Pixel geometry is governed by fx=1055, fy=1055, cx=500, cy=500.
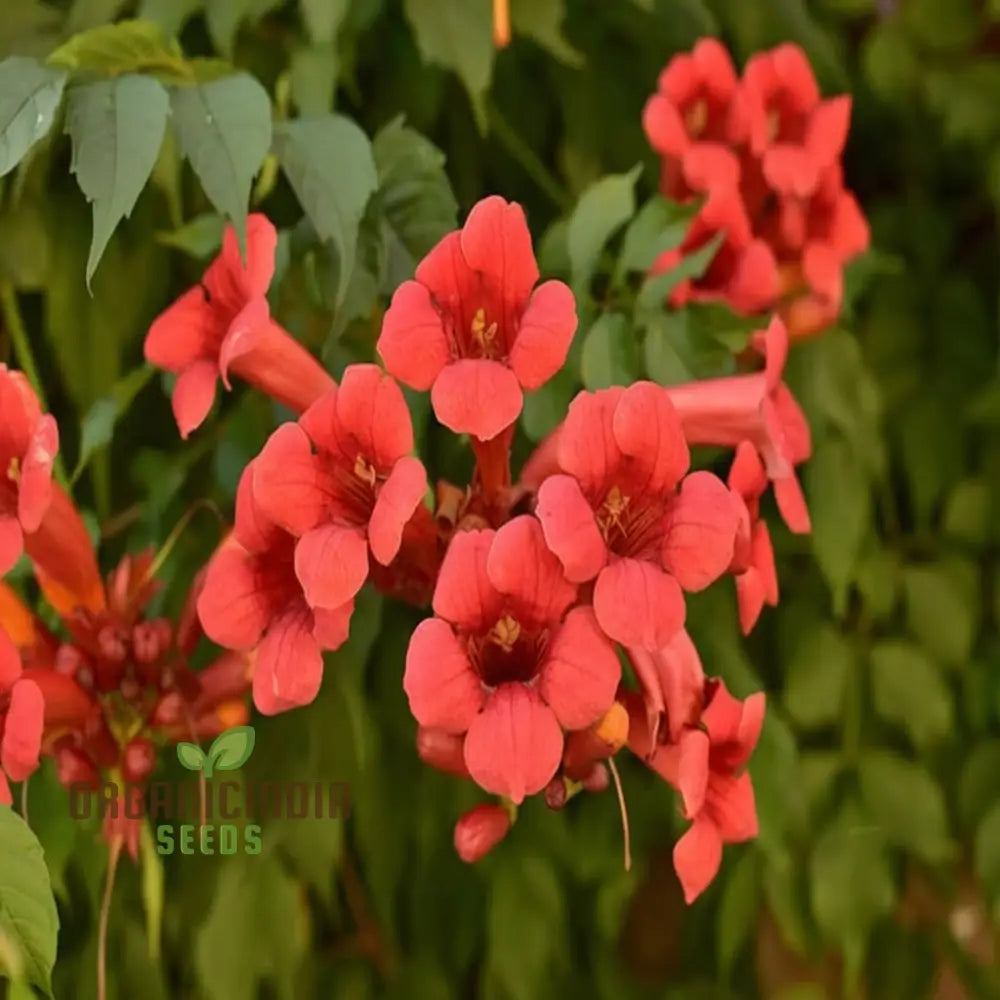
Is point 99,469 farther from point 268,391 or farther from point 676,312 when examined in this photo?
point 676,312

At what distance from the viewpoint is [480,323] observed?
464 mm

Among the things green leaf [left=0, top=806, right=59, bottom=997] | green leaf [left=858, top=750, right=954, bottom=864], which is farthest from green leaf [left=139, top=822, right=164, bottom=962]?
green leaf [left=858, top=750, right=954, bottom=864]

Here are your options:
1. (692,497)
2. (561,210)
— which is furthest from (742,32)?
(692,497)

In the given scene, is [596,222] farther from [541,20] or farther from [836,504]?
[836,504]

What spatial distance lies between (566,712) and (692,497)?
0.33ft

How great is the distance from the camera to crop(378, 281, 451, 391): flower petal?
0.44 metres

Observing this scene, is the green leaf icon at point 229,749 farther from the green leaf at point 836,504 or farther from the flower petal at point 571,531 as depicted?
the green leaf at point 836,504

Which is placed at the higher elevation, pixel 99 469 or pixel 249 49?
pixel 249 49

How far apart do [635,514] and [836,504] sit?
1.23 feet

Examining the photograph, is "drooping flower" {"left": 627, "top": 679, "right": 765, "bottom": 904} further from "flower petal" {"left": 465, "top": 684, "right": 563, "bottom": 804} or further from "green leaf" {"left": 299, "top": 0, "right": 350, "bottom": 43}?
"green leaf" {"left": 299, "top": 0, "right": 350, "bottom": 43}

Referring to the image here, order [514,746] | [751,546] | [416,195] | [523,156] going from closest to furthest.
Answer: [514,746] < [751,546] < [416,195] < [523,156]

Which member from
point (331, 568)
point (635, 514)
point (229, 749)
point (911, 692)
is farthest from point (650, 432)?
point (911, 692)

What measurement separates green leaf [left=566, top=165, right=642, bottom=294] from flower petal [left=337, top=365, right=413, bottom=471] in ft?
0.71

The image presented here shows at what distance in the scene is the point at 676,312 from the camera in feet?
2.08
